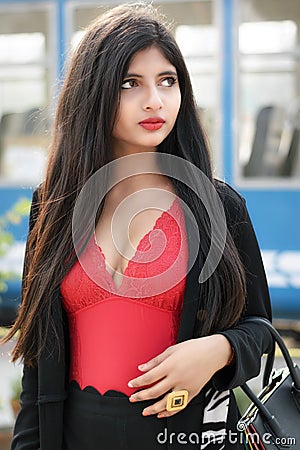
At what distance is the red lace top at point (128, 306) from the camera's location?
60.9 inches

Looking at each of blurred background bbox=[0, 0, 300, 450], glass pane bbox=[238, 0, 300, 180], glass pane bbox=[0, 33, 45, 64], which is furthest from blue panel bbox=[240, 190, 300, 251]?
glass pane bbox=[0, 33, 45, 64]

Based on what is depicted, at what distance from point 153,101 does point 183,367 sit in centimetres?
47

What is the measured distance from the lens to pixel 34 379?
170cm

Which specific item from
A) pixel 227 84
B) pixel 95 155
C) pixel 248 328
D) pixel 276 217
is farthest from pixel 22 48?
pixel 248 328

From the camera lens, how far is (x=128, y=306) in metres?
1.56

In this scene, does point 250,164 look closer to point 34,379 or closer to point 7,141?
point 7,141

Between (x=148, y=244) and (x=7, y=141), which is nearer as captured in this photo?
(x=148, y=244)

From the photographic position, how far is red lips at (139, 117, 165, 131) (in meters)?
1.55

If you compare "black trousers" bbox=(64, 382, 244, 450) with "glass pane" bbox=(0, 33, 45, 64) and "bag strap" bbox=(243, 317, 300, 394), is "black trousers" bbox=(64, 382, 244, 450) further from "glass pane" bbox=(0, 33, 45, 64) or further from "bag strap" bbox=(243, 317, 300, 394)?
"glass pane" bbox=(0, 33, 45, 64)

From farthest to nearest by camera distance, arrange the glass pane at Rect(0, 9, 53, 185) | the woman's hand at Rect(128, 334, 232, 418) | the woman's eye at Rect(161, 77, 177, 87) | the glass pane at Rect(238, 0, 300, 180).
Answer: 1. the glass pane at Rect(0, 9, 53, 185)
2. the glass pane at Rect(238, 0, 300, 180)
3. the woman's eye at Rect(161, 77, 177, 87)
4. the woman's hand at Rect(128, 334, 232, 418)

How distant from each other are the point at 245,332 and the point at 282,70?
4.14 meters

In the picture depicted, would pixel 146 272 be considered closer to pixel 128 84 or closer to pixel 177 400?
pixel 177 400

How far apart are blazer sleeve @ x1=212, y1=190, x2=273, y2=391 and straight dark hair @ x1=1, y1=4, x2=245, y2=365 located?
40 mm

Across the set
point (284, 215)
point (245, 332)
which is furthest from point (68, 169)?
point (284, 215)
